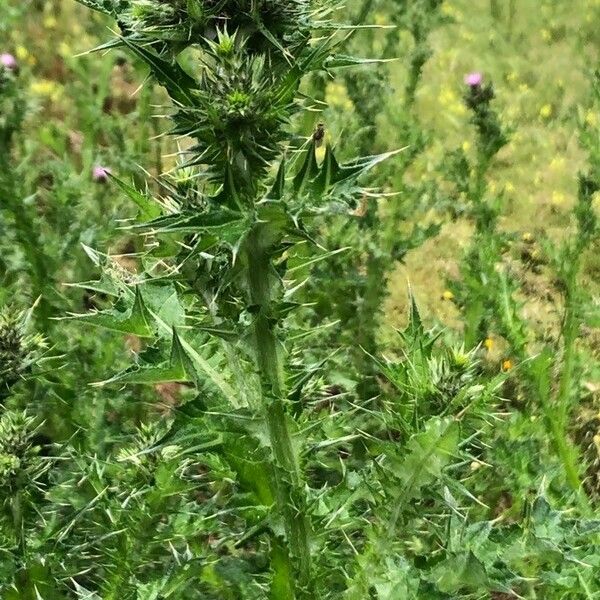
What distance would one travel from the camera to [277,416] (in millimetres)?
1816

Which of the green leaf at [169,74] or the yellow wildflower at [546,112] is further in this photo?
the yellow wildflower at [546,112]

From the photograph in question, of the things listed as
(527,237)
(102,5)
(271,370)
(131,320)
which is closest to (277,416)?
(271,370)

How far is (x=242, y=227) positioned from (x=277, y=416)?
0.53 metres

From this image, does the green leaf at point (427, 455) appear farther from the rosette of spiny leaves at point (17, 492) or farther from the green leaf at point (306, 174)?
the rosette of spiny leaves at point (17, 492)

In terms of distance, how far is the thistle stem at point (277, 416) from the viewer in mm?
1692

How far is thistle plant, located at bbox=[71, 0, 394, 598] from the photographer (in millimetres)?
1495

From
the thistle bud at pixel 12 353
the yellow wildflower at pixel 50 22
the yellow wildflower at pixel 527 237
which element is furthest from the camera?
the yellow wildflower at pixel 50 22

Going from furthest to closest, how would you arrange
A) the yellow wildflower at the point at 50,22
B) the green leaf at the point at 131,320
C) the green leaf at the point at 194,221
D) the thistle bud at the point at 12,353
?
1. the yellow wildflower at the point at 50,22
2. the thistle bud at the point at 12,353
3. the green leaf at the point at 131,320
4. the green leaf at the point at 194,221

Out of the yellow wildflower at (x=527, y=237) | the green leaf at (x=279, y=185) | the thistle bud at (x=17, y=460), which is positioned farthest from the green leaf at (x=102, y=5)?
the yellow wildflower at (x=527, y=237)

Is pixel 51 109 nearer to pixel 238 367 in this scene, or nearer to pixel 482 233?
pixel 482 233

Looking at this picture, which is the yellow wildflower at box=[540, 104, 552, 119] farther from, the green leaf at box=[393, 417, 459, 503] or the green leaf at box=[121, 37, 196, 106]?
the green leaf at box=[121, 37, 196, 106]

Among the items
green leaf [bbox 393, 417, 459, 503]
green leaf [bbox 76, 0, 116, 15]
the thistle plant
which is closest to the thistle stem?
the thistle plant

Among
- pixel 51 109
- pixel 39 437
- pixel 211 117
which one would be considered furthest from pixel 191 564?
pixel 51 109

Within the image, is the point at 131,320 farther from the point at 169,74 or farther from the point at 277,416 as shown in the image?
the point at 169,74
